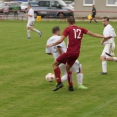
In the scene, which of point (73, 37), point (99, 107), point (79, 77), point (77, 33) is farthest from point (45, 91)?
point (99, 107)

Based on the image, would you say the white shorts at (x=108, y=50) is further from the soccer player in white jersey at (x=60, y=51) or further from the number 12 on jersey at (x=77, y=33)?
the number 12 on jersey at (x=77, y=33)

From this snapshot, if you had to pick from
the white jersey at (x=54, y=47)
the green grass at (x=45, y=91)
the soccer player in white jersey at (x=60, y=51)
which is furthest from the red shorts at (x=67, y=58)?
the green grass at (x=45, y=91)

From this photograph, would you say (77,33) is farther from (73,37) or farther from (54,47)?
(54,47)

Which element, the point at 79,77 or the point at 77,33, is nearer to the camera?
the point at 77,33

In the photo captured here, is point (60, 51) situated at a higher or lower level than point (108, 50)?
higher

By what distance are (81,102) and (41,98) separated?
3.36 feet

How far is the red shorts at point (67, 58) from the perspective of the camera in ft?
37.4

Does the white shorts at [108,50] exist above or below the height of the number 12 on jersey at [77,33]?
below

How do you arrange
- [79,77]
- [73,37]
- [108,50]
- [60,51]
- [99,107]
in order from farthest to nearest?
[108,50] < [79,77] < [60,51] < [73,37] < [99,107]

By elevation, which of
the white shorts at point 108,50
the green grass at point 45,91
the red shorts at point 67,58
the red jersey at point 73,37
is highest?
the red jersey at point 73,37

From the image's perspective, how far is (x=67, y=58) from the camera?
1145cm

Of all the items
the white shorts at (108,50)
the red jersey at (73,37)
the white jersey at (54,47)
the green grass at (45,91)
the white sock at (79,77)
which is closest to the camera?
the green grass at (45,91)

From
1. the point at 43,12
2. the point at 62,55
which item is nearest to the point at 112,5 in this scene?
the point at 43,12

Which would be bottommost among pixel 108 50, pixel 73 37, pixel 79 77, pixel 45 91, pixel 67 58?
pixel 45 91
